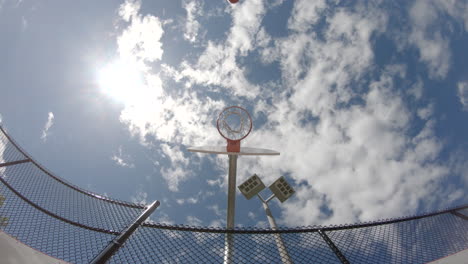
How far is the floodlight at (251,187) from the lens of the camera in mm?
11400

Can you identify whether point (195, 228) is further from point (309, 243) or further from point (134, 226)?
point (309, 243)

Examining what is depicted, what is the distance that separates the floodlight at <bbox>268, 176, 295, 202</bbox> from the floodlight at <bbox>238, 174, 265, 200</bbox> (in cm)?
69

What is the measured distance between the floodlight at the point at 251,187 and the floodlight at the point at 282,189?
0.69 metres

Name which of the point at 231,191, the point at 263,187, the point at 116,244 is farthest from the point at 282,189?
the point at 116,244

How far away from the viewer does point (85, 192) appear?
538 cm

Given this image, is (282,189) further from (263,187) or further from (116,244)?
(116,244)

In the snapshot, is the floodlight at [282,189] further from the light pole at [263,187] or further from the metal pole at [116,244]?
the metal pole at [116,244]

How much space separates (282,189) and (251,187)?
1.70m

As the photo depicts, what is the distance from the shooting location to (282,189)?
11.7 meters

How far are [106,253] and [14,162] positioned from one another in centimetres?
563

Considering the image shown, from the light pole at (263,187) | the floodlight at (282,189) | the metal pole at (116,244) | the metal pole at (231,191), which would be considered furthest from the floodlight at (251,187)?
the metal pole at (116,244)

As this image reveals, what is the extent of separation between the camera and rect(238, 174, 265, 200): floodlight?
37.4 feet

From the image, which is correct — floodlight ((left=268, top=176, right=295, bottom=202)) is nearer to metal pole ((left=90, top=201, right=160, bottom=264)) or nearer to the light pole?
the light pole

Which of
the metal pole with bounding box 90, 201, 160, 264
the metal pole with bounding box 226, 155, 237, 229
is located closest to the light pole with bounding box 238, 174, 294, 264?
the metal pole with bounding box 226, 155, 237, 229
